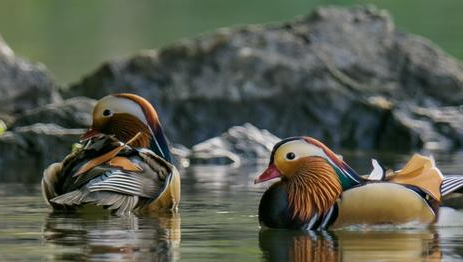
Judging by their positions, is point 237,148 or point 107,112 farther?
point 237,148

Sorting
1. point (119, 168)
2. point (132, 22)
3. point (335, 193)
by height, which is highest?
point (132, 22)

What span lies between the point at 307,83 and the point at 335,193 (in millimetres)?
10451

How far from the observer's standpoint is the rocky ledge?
70.8ft

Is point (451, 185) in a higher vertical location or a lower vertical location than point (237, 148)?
lower

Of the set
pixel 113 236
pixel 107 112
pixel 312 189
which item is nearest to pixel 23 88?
pixel 107 112

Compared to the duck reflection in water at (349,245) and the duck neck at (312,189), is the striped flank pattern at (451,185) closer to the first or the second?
the duck reflection in water at (349,245)

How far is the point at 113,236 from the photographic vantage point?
11523 millimetres

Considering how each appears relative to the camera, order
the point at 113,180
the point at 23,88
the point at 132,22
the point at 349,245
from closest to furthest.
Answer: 1. the point at 349,245
2. the point at 113,180
3. the point at 23,88
4. the point at 132,22

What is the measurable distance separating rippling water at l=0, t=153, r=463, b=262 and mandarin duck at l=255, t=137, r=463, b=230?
0.31 feet

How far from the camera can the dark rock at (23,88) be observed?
73.7 feet

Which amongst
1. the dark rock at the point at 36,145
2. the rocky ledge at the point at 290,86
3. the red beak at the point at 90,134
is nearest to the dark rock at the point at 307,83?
the rocky ledge at the point at 290,86

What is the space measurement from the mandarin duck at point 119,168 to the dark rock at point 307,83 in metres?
7.85

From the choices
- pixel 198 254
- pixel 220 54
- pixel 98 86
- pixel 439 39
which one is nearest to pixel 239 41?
pixel 220 54

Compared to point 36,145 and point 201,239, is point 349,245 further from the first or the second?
point 36,145
